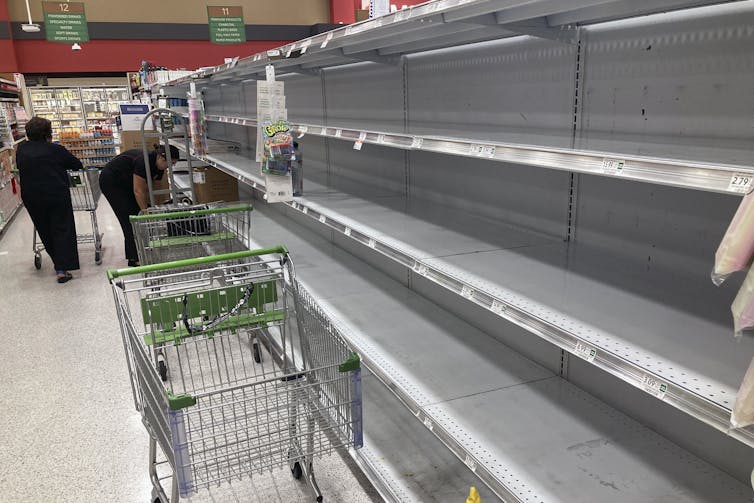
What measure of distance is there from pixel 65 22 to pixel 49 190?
6989 millimetres

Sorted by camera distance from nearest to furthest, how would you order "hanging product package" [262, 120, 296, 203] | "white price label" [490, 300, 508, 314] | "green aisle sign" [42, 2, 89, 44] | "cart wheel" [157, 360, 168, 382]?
1. "white price label" [490, 300, 508, 314]
2. "hanging product package" [262, 120, 296, 203]
3. "cart wheel" [157, 360, 168, 382]
4. "green aisle sign" [42, 2, 89, 44]

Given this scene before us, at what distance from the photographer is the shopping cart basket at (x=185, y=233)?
3938 millimetres

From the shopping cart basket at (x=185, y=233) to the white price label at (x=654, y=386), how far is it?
123 inches

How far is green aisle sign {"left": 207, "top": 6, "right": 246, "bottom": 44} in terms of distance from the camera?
11.3 meters

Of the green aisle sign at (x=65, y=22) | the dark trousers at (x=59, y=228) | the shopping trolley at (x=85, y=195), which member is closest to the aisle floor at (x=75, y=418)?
the dark trousers at (x=59, y=228)

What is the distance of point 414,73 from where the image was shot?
3299mm

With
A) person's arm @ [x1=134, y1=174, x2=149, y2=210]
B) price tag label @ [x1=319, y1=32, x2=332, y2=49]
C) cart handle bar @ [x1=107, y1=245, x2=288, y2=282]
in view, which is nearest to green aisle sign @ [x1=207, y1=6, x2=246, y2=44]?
person's arm @ [x1=134, y1=174, x2=149, y2=210]

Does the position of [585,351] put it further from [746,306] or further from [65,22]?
[65,22]

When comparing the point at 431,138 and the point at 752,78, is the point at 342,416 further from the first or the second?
the point at 752,78

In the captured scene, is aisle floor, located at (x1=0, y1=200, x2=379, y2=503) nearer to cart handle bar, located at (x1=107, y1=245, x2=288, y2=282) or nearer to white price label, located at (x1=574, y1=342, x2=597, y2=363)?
cart handle bar, located at (x1=107, y1=245, x2=288, y2=282)

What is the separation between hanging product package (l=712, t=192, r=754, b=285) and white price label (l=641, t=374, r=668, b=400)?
0.35 meters

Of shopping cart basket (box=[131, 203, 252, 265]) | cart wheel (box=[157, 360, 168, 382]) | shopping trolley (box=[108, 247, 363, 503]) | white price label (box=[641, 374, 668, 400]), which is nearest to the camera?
white price label (box=[641, 374, 668, 400])

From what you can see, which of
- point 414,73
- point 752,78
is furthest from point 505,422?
point 414,73

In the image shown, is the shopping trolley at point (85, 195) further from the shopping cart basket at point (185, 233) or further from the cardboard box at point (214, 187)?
the shopping cart basket at point (185, 233)
